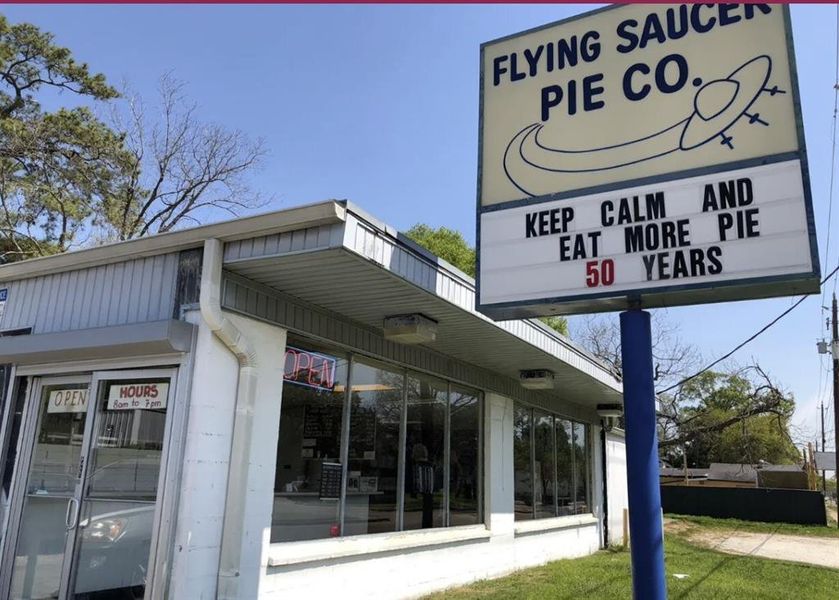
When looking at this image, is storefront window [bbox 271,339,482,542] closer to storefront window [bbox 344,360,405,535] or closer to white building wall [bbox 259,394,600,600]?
storefront window [bbox 344,360,405,535]

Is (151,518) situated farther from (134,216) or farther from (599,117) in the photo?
(134,216)

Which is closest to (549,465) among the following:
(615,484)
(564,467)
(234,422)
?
(564,467)

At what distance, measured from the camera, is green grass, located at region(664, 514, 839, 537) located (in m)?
21.5

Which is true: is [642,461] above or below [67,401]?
below

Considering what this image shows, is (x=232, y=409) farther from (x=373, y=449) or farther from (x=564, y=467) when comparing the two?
(x=564, y=467)

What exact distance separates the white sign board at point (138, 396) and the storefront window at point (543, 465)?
7.87 metres

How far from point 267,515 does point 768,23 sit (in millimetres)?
5487

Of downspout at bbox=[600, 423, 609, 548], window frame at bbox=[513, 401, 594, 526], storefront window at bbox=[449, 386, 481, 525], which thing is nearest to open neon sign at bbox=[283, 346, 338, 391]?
storefront window at bbox=[449, 386, 481, 525]

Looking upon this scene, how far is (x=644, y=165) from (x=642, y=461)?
199cm

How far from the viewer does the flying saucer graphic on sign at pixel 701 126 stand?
446 cm

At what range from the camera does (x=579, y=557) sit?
44.3ft

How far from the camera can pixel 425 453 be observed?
8828mm

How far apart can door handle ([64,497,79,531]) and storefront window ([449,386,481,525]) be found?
16.0 ft

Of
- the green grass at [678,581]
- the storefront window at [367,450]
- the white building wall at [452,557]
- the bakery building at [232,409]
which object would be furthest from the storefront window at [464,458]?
the green grass at [678,581]
